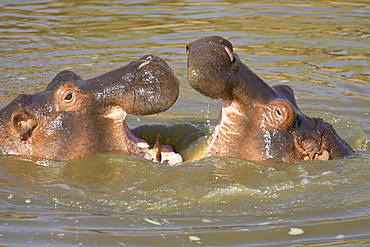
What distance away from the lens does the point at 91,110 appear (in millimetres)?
6281

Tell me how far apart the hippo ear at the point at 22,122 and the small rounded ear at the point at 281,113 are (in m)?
2.32

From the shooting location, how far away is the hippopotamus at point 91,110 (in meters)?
6.14

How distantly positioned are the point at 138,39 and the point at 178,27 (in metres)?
1.16

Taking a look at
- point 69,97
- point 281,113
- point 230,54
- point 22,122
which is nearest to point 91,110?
point 69,97

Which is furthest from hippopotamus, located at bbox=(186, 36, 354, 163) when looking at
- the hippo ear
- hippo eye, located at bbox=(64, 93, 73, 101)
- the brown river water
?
the hippo ear

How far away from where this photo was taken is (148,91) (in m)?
6.09

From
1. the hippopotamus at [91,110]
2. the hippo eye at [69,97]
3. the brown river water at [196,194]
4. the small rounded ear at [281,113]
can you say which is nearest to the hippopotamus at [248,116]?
the small rounded ear at [281,113]

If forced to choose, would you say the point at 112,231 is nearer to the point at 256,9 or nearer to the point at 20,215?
the point at 20,215

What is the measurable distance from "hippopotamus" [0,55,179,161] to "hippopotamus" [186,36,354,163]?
45cm

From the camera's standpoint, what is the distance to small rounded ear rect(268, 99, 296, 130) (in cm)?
596

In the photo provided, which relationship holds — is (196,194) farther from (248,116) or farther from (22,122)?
(22,122)

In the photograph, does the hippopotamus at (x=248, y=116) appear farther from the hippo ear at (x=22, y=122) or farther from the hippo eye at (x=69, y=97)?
the hippo ear at (x=22, y=122)

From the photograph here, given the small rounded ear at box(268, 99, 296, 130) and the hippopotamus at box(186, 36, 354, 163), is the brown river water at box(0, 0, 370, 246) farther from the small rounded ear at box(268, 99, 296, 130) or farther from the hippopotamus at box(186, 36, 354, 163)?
the small rounded ear at box(268, 99, 296, 130)

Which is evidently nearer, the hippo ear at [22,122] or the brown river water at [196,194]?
the brown river water at [196,194]
